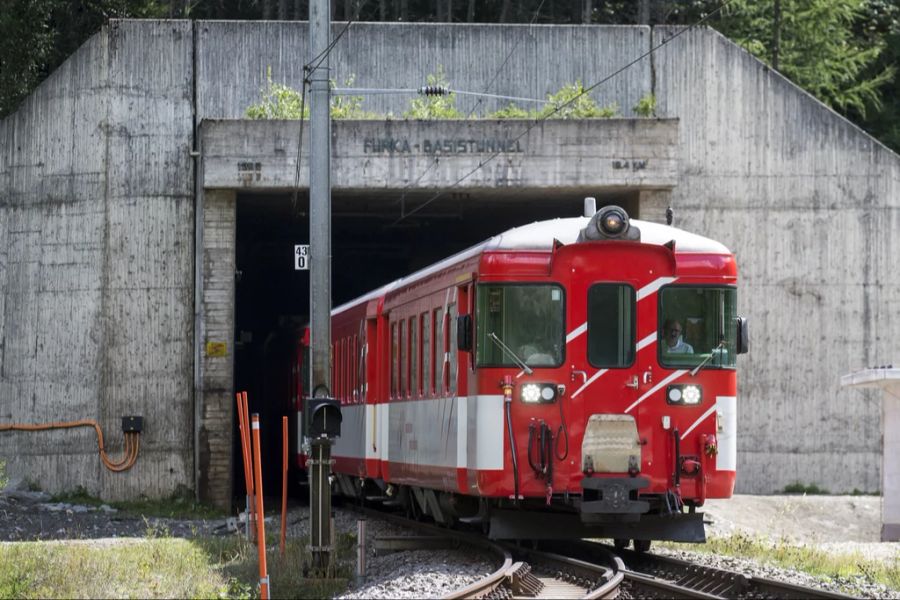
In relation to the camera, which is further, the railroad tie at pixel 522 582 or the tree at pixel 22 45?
the tree at pixel 22 45

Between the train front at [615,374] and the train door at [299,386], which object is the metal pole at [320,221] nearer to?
the train front at [615,374]

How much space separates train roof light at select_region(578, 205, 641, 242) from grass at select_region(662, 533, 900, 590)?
3506mm

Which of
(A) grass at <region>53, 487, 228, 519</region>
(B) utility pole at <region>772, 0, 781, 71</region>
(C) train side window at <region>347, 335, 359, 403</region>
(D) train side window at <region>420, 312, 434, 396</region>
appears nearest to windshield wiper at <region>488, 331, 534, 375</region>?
(D) train side window at <region>420, 312, 434, 396</region>

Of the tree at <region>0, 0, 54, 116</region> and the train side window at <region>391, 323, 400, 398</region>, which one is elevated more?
the tree at <region>0, 0, 54, 116</region>

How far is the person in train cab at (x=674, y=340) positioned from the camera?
13875mm

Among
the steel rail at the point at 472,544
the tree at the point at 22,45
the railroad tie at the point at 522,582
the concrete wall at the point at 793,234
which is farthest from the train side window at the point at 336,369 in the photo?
the tree at the point at 22,45

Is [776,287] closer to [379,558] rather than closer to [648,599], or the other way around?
[379,558]

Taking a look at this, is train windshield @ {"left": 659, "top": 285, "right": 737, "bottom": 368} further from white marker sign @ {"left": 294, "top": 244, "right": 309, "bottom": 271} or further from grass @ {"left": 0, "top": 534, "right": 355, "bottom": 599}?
white marker sign @ {"left": 294, "top": 244, "right": 309, "bottom": 271}

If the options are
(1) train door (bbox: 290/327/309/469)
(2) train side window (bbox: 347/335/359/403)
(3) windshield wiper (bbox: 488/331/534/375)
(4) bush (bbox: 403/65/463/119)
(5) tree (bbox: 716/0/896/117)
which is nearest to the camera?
(3) windshield wiper (bbox: 488/331/534/375)

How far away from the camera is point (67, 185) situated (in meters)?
26.2

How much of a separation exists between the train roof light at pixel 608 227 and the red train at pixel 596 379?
0.01 meters

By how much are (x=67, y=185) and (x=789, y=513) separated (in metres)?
12.7

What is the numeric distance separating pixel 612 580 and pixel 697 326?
2960mm

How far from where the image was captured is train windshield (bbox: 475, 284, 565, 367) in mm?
13711
